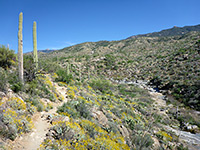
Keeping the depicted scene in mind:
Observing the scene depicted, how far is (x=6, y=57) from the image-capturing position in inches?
324

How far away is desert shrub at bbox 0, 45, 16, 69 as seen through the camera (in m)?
8.00

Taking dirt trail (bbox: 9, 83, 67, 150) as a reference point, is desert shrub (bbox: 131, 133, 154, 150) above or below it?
below

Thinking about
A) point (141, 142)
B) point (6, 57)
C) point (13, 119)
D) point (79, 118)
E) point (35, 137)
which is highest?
point (6, 57)

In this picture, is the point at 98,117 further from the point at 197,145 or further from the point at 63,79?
the point at 197,145

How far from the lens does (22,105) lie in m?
4.92

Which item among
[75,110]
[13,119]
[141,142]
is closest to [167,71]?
[141,142]

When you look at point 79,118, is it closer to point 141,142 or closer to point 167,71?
point 141,142

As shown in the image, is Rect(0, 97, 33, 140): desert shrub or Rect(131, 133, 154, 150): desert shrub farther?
Rect(131, 133, 154, 150): desert shrub

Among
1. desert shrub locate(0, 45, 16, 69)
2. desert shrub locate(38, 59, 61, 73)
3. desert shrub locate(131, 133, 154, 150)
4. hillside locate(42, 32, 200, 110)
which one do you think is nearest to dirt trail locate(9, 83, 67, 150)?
desert shrub locate(131, 133, 154, 150)

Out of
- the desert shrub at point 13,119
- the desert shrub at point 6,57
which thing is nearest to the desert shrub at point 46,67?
the desert shrub at point 6,57

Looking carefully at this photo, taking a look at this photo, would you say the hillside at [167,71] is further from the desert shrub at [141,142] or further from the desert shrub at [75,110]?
Answer: the desert shrub at [75,110]

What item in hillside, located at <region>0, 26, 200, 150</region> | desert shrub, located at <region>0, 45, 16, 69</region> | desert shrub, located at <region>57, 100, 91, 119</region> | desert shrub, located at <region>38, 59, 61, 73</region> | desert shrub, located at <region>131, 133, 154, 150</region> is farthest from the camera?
desert shrub, located at <region>38, 59, 61, 73</region>

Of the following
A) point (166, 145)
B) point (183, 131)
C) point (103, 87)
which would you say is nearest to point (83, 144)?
point (166, 145)

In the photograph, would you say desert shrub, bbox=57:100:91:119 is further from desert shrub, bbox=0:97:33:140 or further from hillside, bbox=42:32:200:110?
hillside, bbox=42:32:200:110
